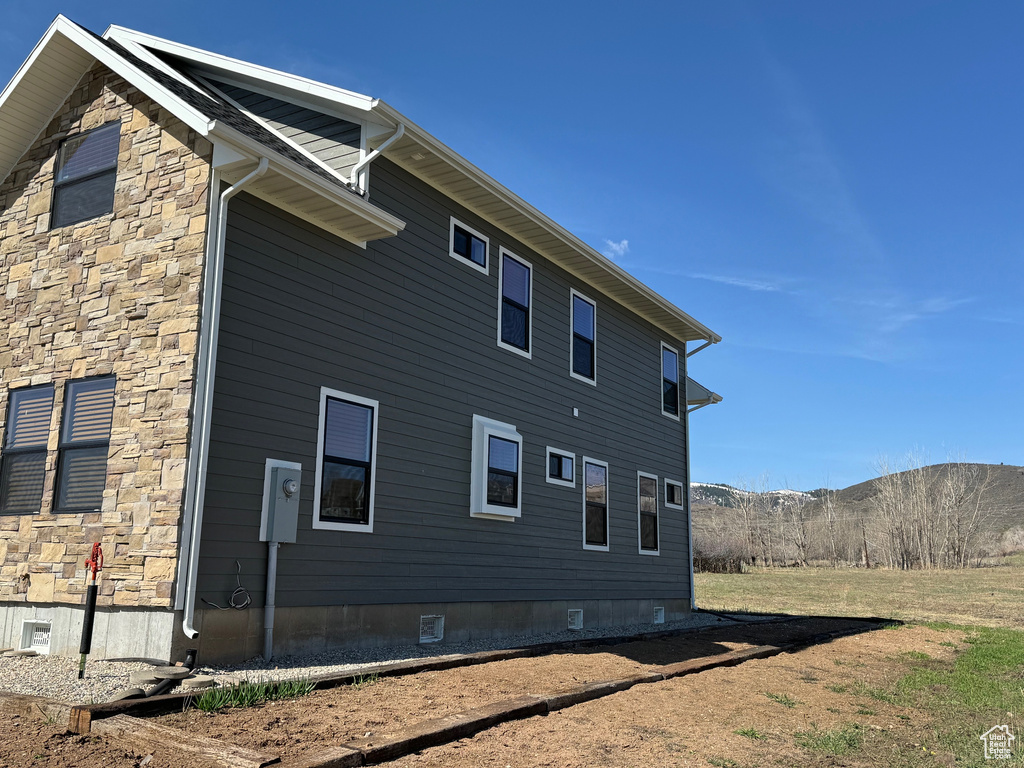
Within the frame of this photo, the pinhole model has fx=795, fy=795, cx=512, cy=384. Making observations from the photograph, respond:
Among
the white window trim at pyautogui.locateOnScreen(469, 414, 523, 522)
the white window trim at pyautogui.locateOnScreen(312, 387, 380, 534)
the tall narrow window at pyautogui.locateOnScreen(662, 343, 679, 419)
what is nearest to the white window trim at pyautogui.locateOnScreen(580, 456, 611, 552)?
the white window trim at pyautogui.locateOnScreen(469, 414, 523, 522)

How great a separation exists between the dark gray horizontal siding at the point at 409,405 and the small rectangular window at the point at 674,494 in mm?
1537

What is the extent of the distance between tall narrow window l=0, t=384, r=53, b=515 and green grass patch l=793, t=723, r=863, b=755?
709 centimetres

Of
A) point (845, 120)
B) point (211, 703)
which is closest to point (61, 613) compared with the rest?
point (211, 703)

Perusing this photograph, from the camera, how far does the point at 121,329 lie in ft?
24.8

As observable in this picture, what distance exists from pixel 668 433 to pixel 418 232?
7868mm

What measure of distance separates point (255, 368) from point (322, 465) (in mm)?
1245

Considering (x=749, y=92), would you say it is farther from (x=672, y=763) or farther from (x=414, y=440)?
(x=672, y=763)

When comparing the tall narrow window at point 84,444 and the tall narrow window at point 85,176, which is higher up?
the tall narrow window at point 85,176

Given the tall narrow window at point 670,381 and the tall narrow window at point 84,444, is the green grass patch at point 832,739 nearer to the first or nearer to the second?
the tall narrow window at point 84,444

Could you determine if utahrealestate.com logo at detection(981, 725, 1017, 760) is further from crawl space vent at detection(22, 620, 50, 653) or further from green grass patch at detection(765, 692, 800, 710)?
crawl space vent at detection(22, 620, 50, 653)

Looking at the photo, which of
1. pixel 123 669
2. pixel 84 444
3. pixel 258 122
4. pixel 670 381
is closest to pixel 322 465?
pixel 84 444

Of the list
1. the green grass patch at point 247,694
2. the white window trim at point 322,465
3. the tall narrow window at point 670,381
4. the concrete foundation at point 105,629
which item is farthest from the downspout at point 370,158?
the tall narrow window at point 670,381

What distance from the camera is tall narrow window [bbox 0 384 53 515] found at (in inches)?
311

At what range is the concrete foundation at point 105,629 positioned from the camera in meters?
6.57
